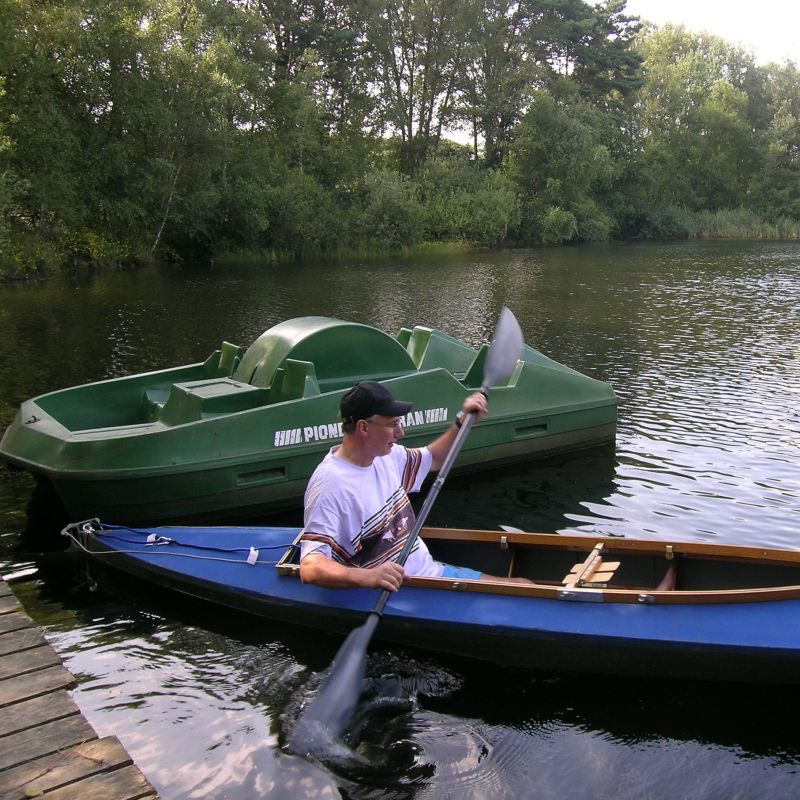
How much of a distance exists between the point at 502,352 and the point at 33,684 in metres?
4.11

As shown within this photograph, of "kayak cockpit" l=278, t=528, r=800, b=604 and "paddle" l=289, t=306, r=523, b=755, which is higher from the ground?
"kayak cockpit" l=278, t=528, r=800, b=604

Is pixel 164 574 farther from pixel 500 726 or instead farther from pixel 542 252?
pixel 542 252

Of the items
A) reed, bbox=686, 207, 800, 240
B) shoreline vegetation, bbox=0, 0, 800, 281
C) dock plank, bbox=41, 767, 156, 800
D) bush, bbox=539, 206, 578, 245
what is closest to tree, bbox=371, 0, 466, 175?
shoreline vegetation, bbox=0, 0, 800, 281

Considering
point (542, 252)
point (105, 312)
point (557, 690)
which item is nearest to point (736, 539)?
point (557, 690)

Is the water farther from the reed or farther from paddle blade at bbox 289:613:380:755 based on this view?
the reed

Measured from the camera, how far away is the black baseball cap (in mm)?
4402

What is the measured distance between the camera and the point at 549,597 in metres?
4.93

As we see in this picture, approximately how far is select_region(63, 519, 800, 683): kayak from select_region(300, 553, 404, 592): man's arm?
2.36 feet

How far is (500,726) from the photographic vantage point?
4.77 metres

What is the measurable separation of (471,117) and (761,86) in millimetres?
25078

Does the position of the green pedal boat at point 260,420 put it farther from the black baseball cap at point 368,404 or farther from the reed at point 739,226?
the reed at point 739,226

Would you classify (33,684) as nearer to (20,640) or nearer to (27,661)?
(27,661)

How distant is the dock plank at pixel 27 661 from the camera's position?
452 centimetres

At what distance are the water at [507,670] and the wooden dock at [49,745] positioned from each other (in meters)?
0.46
